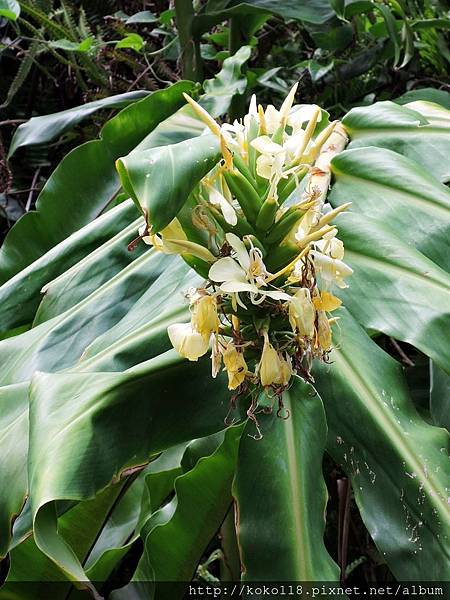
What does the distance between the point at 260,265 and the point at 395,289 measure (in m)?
0.20

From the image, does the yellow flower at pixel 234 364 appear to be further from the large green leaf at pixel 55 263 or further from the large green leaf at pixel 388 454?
the large green leaf at pixel 55 263

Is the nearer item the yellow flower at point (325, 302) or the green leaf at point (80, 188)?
the yellow flower at point (325, 302)

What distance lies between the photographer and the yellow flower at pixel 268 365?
1.65 ft

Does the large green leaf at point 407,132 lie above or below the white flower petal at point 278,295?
below

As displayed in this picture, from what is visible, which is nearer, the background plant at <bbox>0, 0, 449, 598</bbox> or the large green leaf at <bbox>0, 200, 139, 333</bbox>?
the background plant at <bbox>0, 0, 449, 598</bbox>

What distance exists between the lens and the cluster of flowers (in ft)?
1.62

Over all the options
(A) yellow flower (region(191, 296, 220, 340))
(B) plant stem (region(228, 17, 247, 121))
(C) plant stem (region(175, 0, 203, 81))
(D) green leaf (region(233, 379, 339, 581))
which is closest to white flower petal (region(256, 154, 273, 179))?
(A) yellow flower (region(191, 296, 220, 340))

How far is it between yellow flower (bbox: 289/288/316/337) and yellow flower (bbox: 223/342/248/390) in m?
0.05

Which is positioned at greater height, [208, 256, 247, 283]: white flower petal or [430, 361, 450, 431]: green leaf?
[208, 256, 247, 283]: white flower petal

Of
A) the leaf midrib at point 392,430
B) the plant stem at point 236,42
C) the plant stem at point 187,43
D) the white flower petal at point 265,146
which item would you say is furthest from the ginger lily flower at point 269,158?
the plant stem at point 187,43

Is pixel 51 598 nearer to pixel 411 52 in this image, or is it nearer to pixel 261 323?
pixel 261 323

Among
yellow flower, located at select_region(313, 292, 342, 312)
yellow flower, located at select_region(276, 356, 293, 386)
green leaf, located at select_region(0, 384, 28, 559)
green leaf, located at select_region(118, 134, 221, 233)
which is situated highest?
green leaf, located at select_region(118, 134, 221, 233)

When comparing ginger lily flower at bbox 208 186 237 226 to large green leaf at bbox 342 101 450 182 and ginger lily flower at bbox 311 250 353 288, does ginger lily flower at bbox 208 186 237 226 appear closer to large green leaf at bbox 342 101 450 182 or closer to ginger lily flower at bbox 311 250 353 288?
ginger lily flower at bbox 311 250 353 288

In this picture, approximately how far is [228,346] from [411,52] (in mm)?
906
